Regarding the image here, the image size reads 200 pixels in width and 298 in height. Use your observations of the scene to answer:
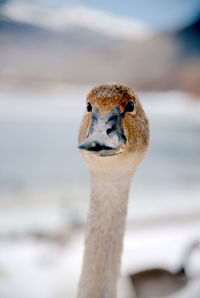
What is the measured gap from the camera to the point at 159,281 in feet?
6.28

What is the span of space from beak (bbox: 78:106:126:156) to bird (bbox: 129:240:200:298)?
108 centimetres

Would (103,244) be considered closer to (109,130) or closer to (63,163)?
(109,130)

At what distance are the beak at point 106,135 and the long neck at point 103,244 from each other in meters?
0.29

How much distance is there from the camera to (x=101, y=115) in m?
1.04

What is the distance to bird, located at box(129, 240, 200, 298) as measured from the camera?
1.78m

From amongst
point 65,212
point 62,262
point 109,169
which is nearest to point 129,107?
point 109,169

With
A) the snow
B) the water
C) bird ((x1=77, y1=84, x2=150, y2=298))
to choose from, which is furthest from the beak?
the water

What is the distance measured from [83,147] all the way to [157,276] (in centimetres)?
142

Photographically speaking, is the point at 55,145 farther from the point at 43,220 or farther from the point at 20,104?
the point at 20,104

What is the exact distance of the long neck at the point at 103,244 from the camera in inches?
49.4

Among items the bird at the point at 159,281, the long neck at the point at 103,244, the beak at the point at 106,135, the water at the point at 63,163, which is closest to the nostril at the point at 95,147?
the beak at the point at 106,135

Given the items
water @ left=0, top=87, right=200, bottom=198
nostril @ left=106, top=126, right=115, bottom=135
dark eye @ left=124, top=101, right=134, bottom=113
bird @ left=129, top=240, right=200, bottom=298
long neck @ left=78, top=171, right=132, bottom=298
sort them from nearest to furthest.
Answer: nostril @ left=106, top=126, right=115, bottom=135
dark eye @ left=124, top=101, right=134, bottom=113
long neck @ left=78, top=171, right=132, bottom=298
bird @ left=129, top=240, right=200, bottom=298
water @ left=0, top=87, right=200, bottom=198

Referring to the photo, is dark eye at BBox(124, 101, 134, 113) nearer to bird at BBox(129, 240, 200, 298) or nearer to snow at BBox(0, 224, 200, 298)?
snow at BBox(0, 224, 200, 298)

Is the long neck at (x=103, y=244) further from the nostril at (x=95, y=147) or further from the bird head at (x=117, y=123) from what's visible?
the nostril at (x=95, y=147)
